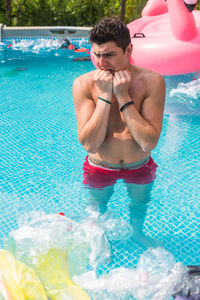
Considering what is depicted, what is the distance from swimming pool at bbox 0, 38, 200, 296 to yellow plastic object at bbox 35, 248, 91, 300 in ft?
0.98

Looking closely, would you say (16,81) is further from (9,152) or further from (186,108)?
(186,108)

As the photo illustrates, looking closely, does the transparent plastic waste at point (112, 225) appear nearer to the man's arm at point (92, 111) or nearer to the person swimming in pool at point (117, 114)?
the person swimming in pool at point (117, 114)

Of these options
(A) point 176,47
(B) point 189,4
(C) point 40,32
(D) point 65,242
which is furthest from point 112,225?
(C) point 40,32

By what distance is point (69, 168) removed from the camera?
150 inches

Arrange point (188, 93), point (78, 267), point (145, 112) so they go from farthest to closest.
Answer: point (188, 93), point (78, 267), point (145, 112)

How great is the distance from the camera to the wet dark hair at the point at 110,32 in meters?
2.01

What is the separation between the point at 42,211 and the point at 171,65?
2.57 m

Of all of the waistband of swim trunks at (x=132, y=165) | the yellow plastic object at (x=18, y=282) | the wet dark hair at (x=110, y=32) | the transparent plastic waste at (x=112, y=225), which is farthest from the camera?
the transparent plastic waste at (x=112, y=225)

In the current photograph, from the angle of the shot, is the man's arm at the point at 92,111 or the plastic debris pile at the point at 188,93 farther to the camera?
the plastic debris pile at the point at 188,93

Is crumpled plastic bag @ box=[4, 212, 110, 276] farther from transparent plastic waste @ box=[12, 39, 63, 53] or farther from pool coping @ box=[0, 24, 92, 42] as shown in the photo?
pool coping @ box=[0, 24, 92, 42]

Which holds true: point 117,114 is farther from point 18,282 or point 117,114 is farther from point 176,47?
point 176,47

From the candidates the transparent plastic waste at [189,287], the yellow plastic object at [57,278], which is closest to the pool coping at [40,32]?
the yellow plastic object at [57,278]

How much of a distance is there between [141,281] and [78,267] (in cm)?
55

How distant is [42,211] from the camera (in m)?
3.24
